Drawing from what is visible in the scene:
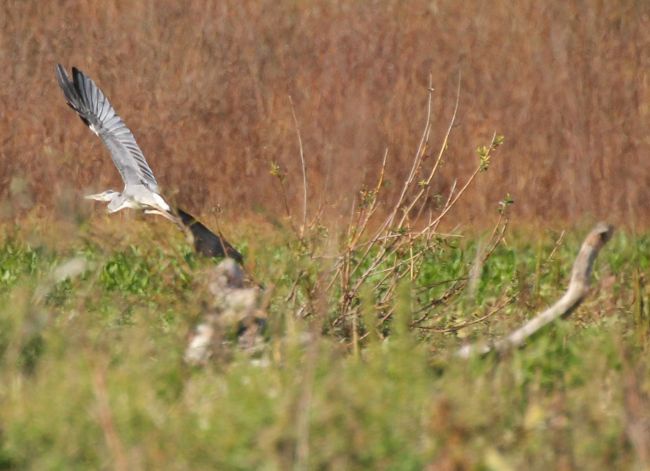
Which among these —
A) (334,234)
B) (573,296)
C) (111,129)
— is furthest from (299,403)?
(111,129)

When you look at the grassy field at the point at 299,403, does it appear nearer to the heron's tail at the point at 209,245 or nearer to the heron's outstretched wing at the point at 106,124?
the heron's tail at the point at 209,245

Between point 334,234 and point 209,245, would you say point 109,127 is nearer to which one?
point 209,245

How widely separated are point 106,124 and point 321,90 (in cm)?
272

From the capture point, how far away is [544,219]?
948 centimetres

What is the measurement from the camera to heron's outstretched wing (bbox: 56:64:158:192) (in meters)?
7.57

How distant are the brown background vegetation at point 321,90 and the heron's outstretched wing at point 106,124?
192cm

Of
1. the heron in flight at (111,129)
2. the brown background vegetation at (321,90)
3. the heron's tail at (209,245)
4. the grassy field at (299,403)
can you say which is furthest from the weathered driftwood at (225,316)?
the brown background vegetation at (321,90)

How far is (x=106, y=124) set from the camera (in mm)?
7641

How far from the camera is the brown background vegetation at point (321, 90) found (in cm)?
968

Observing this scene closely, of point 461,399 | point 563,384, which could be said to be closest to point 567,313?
point 563,384

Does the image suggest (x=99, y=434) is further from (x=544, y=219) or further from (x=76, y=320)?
(x=544, y=219)

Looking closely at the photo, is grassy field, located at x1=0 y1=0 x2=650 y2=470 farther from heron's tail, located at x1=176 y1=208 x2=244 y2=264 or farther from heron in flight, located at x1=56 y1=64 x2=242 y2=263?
heron in flight, located at x1=56 y1=64 x2=242 y2=263

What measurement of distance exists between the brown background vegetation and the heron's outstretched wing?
1917 mm

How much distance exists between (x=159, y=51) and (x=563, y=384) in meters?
6.98
